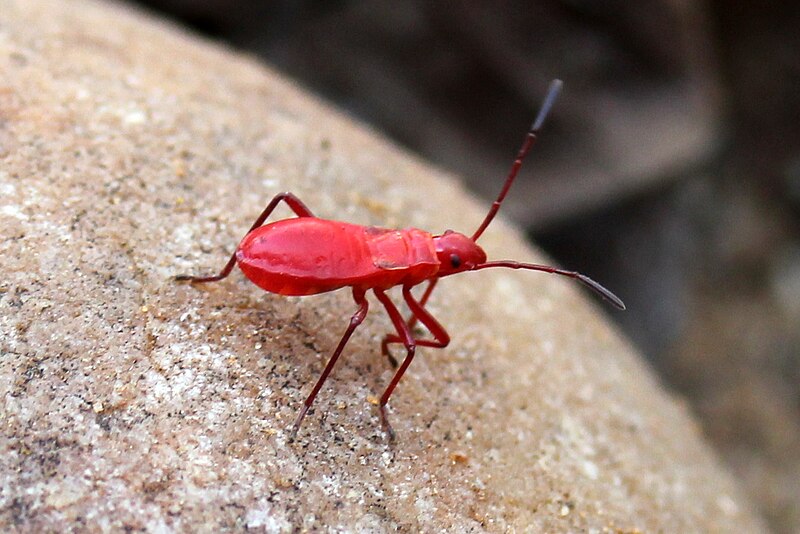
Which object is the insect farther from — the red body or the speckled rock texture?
the speckled rock texture

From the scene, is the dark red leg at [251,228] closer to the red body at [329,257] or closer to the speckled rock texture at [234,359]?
the speckled rock texture at [234,359]

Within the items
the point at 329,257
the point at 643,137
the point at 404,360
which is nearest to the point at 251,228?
the point at 329,257

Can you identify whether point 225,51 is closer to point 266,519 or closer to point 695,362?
point 266,519

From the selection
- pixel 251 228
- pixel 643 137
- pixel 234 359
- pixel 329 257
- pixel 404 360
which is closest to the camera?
pixel 234 359

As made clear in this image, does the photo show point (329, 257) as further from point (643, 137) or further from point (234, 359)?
point (643, 137)

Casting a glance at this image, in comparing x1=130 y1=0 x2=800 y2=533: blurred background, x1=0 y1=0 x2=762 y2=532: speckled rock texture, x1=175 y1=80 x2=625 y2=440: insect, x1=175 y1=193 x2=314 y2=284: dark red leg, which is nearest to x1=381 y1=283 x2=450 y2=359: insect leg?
x1=175 y1=80 x2=625 y2=440: insect

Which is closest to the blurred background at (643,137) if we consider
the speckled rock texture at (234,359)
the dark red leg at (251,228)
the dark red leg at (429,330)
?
the speckled rock texture at (234,359)

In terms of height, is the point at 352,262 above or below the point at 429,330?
above
